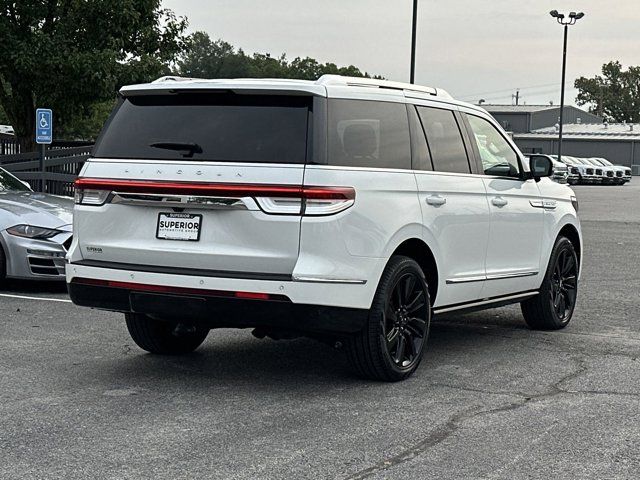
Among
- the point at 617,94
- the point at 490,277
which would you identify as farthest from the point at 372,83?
the point at 617,94

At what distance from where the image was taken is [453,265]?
738 cm

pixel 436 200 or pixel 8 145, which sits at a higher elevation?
pixel 8 145

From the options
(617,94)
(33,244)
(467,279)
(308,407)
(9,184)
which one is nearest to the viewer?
(308,407)

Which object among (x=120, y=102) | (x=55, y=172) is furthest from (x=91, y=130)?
(x=120, y=102)

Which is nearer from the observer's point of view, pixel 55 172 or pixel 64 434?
pixel 64 434

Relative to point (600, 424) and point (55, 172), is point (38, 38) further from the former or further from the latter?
point (600, 424)

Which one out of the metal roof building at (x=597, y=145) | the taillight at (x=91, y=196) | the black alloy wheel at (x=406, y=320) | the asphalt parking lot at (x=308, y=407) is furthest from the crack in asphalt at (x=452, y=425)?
the metal roof building at (x=597, y=145)

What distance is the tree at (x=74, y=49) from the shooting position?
70.3ft

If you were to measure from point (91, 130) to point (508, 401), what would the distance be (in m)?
61.2

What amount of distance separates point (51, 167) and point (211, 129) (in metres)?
18.9

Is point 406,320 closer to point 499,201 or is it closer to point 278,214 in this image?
point 278,214

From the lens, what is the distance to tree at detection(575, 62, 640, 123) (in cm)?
14500

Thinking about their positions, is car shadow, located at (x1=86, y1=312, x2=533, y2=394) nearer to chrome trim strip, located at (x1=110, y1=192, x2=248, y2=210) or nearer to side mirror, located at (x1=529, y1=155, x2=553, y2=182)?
chrome trim strip, located at (x1=110, y1=192, x2=248, y2=210)

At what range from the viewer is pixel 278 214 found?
6.13m
